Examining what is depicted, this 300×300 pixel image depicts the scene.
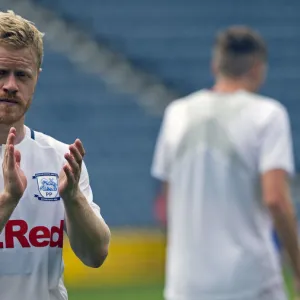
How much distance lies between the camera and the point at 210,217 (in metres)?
4.72

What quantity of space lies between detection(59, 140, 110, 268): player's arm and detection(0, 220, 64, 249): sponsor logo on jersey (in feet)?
0.24

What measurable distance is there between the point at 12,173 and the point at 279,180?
184cm

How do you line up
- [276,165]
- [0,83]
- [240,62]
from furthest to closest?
[240,62] → [276,165] → [0,83]

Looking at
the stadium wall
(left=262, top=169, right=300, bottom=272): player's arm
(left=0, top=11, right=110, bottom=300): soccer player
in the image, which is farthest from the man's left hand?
the stadium wall

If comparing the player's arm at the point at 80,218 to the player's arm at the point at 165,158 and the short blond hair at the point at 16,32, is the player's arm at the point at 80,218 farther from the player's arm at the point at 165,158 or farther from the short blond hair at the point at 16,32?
the player's arm at the point at 165,158

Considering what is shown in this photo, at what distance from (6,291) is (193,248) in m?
1.68

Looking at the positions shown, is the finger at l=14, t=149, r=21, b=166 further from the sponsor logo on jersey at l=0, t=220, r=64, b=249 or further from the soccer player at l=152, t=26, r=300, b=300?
the soccer player at l=152, t=26, r=300, b=300

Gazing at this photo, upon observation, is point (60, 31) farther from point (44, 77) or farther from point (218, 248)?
point (218, 248)

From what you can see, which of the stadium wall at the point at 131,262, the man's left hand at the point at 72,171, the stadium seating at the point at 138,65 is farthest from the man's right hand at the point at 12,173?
the stadium seating at the point at 138,65

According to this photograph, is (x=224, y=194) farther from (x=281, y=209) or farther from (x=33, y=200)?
(x=33, y=200)

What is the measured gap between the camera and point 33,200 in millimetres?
3244

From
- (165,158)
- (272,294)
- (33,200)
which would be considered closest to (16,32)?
(33,200)

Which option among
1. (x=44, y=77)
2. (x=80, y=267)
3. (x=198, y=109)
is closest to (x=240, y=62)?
(x=198, y=109)

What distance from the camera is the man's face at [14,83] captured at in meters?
3.12
